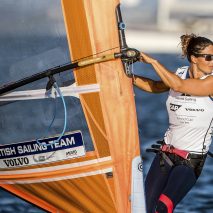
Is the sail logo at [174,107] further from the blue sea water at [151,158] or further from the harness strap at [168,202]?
the blue sea water at [151,158]

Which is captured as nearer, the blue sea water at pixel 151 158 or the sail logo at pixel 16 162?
the sail logo at pixel 16 162

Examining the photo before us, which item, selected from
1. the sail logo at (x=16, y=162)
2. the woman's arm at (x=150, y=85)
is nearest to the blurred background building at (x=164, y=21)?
the woman's arm at (x=150, y=85)

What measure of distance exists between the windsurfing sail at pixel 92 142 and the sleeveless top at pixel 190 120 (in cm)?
33

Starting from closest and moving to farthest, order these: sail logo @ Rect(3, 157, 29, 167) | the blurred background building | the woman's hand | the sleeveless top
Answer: the woman's hand
the sleeveless top
sail logo @ Rect(3, 157, 29, 167)
the blurred background building

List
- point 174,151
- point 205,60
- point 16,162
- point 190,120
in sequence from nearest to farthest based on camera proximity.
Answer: point 205,60, point 190,120, point 174,151, point 16,162

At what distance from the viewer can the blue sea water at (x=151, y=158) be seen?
7.96m

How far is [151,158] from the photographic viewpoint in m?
9.52

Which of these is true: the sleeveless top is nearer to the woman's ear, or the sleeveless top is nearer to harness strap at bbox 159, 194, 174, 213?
the woman's ear

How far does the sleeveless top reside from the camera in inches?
205

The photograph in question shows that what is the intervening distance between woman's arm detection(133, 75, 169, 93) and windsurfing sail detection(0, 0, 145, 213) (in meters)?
0.39

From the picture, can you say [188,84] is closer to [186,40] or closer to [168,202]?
[186,40]

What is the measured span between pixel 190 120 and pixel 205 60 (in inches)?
20.0

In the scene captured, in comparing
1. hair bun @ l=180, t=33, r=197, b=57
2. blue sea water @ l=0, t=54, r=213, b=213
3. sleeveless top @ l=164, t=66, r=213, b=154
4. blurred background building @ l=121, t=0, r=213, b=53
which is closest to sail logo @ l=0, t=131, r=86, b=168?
sleeveless top @ l=164, t=66, r=213, b=154

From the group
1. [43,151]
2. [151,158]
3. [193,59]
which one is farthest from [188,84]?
[151,158]
